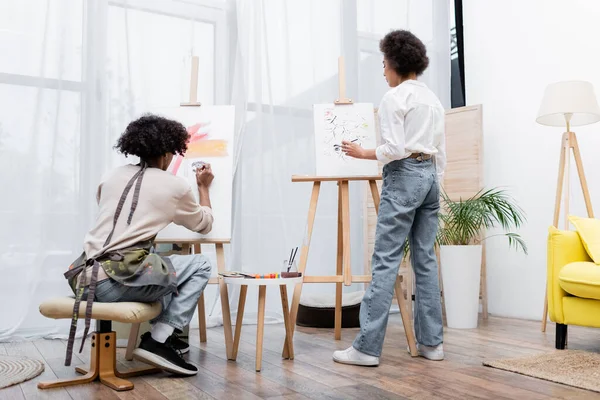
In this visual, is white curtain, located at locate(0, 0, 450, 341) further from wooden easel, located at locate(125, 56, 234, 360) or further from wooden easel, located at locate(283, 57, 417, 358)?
wooden easel, located at locate(283, 57, 417, 358)

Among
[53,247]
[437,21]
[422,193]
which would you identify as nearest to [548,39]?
[437,21]

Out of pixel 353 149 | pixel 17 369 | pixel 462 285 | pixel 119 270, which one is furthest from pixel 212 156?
pixel 462 285

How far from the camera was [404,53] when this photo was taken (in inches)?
98.2

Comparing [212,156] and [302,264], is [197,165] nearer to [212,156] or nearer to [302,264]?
[212,156]

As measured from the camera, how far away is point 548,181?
391cm

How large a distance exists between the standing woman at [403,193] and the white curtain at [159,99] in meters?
1.35

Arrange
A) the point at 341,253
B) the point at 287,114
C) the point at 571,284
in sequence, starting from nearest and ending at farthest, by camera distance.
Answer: the point at 571,284, the point at 341,253, the point at 287,114

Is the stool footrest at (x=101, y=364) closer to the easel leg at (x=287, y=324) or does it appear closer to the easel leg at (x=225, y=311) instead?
the easel leg at (x=225, y=311)

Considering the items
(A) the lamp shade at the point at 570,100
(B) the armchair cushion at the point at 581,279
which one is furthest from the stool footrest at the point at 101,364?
(A) the lamp shade at the point at 570,100

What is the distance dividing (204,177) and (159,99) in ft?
3.16

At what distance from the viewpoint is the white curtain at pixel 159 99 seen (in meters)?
3.11

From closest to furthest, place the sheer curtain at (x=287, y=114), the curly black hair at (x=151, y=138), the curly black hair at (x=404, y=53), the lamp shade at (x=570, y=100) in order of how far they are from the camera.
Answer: the curly black hair at (x=151, y=138) → the curly black hair at (x=404, y=53) → the lamp shade at (x=570, y=100) → the sheer curtain at (x=287, y=114)

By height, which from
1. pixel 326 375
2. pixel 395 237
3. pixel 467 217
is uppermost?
pixel 467 217

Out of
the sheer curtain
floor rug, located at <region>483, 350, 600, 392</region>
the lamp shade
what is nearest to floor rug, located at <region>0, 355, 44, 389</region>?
the sheer curtain
